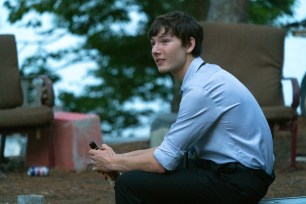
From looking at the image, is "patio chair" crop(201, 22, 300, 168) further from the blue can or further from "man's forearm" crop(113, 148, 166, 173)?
"man's forearm" crop(113, 148, 166, 173)

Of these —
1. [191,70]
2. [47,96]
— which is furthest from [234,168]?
[47,96]

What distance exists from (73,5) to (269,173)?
380 inches

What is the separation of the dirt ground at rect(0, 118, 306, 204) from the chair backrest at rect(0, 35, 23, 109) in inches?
23.2

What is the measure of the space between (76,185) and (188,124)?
3.11 metres

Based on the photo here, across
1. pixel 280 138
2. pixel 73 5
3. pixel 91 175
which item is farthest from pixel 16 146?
pixel 73 5

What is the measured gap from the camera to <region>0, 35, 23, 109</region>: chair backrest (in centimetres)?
779

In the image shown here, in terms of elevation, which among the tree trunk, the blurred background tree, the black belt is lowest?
the blurred background tree

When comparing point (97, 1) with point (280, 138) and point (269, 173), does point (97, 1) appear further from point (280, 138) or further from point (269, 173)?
point (269, 173)

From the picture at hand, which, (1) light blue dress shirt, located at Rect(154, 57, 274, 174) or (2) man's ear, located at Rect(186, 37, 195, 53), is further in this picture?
(2) man's ear, located at Rect(186, 37, 195, 53)

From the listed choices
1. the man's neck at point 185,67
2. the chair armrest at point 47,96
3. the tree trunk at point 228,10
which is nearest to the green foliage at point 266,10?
the tree trunk at point 228,10

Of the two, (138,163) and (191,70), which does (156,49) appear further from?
(138,163)

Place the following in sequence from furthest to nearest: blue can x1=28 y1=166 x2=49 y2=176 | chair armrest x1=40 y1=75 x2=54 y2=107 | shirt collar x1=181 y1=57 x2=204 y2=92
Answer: chair armrest x1=40 y1=75 x2=54 y2=107
blue can x1=28 y1=166 x2=49 y2=176
shirt collar x1=181 y1=57 x2=204 y2=92

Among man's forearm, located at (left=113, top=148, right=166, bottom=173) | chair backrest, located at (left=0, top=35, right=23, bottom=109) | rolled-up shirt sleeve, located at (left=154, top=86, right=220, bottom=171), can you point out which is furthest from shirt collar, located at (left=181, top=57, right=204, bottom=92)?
chair backrest, located at (left=0, top=35, right=23, bottom=109)

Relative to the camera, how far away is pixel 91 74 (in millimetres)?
13984
